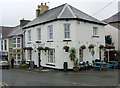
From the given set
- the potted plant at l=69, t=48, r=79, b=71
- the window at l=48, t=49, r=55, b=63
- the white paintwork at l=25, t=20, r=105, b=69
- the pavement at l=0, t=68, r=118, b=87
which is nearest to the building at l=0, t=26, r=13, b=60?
the white paintwork at l=25, t=20, r=105, b=69

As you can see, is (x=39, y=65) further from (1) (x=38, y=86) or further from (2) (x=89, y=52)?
(1) (x=38, y=86)

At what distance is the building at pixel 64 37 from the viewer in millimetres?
16984

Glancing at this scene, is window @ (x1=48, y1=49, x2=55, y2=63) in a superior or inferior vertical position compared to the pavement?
superior

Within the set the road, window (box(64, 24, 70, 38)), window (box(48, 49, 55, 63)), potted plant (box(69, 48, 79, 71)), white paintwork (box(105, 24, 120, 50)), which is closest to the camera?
the road

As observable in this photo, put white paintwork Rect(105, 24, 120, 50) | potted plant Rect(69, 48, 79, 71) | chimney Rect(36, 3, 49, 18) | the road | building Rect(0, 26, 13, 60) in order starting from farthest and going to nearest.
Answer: building Rect(0, 26, 13, 60) → white paintwork Rect(105, 24, 120, 50) → chimney Rect(36, 3, 49, 18) → potted plant Rect(69, 48, 79, 71) → the road

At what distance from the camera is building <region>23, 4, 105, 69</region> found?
1698 cm

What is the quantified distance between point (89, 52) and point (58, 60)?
158 inches

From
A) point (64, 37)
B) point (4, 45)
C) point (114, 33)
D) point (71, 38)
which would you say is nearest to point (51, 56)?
point (64, 37)

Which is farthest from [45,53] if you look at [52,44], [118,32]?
[118,32]

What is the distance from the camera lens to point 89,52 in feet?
60.8

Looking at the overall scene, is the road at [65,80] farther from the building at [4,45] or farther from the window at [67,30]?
the building at [4,45]

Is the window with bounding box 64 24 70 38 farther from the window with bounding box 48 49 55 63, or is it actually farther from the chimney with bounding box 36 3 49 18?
the chimney with bounding box 36 3 49 18

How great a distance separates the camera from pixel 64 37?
Answer: 17.3 metres

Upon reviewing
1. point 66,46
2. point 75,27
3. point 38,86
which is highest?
point 75,27
